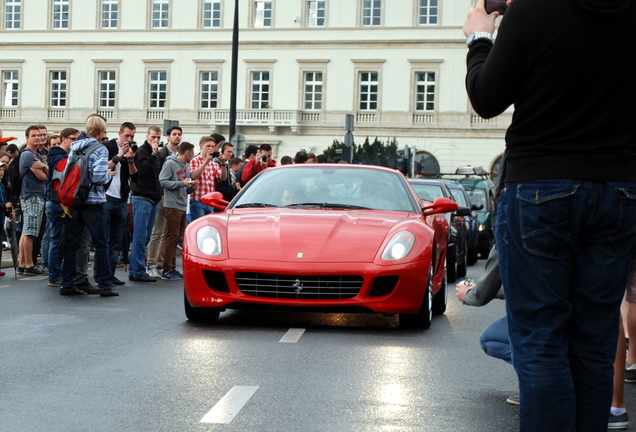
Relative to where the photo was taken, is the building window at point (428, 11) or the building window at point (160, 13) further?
the building window at point (160, 13)

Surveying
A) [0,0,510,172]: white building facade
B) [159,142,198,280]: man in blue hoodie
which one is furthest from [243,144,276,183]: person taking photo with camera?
[0,0,510,172]: white building facade

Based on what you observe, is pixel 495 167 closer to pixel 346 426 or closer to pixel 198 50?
pixel 198 50

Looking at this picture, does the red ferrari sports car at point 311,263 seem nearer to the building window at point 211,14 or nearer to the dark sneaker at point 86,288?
the dark sneaker at point 86,288

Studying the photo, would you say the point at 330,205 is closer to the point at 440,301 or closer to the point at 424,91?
the point at 440,301

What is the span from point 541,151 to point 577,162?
0.37 feet

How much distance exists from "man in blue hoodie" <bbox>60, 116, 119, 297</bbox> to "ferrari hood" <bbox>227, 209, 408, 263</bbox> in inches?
106

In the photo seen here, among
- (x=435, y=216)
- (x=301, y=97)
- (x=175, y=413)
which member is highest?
(x=301, y=97)

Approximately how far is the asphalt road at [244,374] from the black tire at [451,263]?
172 inches

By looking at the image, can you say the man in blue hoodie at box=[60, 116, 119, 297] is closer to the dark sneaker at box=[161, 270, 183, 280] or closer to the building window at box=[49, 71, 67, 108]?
the dark sneaker at box=[161, 270, 183, 280]

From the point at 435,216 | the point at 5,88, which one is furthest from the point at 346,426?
the point at 5,88

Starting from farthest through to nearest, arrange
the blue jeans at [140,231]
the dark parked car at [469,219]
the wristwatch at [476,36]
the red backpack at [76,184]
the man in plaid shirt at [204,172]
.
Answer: the dark parked car at [469,219] < the man in plaid shirt at [204,172] < the blue jeans at [140,231] < the red backpack at [76,184] < the wristwatch at [476,36]

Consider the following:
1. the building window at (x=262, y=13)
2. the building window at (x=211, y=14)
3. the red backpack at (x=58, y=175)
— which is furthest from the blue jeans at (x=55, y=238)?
the building window at (x=211, y=14)

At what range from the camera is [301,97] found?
6084 centimetres

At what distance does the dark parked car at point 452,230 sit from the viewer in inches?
568
